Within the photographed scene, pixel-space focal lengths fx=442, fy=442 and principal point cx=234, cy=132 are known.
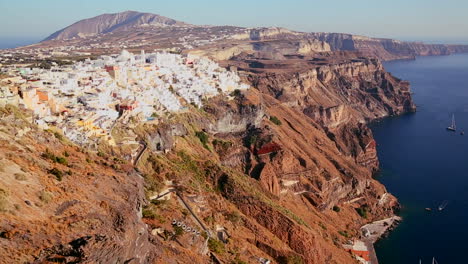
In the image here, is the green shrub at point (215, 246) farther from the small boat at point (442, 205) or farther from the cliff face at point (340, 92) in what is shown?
the cliff face at point (340, 92)

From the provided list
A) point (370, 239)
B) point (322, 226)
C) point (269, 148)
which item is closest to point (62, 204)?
point (322, 226)

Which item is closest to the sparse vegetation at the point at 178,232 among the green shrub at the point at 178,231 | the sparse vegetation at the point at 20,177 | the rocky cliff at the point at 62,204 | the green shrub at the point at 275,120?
the green shrub at the point at 178,231

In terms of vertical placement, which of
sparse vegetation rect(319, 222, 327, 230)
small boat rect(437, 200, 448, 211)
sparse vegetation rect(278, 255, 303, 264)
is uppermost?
sparse vegetation rect(278, 255, 303, 264)

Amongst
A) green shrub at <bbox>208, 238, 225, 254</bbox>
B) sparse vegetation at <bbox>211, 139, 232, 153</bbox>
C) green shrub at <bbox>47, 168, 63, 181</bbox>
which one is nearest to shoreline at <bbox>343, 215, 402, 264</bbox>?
sparse vegetation at <bbox>211, 139, 232, 153</bbox>

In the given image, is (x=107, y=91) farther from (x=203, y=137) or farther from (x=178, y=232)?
(x=178, y=232)

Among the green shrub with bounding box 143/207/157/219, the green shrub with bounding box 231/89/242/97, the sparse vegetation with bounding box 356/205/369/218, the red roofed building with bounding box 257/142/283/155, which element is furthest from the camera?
the green shrub with bounding box 231/89/242/97

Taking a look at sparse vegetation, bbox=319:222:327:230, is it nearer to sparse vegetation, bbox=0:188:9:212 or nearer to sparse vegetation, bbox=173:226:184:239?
sparse vegetation, bbox=173:226:184:239

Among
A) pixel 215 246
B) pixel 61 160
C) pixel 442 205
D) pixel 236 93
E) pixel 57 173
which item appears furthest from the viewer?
pixel 236 93
